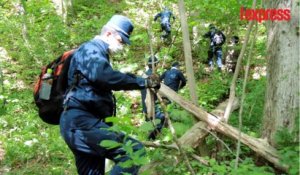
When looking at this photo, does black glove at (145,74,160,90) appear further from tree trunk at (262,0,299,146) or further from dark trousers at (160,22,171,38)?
dark trousers at (160,22,171,38)

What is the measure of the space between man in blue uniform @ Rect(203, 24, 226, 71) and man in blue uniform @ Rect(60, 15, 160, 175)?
824cm

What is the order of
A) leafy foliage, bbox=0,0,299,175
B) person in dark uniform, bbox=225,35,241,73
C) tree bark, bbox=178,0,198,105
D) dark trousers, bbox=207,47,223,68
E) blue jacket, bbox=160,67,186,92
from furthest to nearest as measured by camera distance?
dark trousers, bbox=207,47,223,68 < person in dark uniform, bbox=225,35,241,73 < blue jacket, bbox=160,67,186,92 < tree bark, bbox=178,0,198,105 < leafy foliage, bbox=0,0,299,175

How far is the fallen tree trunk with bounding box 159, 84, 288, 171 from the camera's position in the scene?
3.87 meters

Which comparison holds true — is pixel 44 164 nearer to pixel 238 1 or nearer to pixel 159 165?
pixel 159 165

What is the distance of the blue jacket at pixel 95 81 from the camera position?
3270 mm

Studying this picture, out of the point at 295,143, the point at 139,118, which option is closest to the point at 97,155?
the point at 295,143

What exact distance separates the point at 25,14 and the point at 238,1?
23.9 feet

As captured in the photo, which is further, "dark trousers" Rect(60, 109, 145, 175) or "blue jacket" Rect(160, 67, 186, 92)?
"blue jacket" Rect(160, 67, 186, 92)

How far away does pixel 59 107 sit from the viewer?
3703 millimetres

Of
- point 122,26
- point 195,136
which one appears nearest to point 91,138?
point 122,26

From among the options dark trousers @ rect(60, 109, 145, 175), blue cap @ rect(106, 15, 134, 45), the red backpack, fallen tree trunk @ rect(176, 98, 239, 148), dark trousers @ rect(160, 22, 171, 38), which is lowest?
fallen tree trunk @ rect(176, 98, 239, 148)

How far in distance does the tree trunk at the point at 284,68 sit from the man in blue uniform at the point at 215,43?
762cm

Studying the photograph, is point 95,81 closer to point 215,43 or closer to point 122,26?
point 122,26

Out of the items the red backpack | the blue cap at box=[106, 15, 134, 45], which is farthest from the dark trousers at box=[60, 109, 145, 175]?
the blue cap at box=[106, 15, 134, 45]
